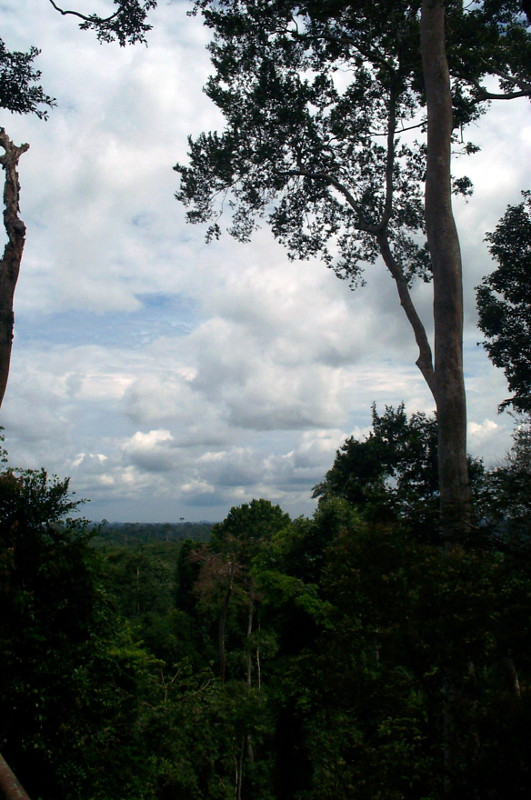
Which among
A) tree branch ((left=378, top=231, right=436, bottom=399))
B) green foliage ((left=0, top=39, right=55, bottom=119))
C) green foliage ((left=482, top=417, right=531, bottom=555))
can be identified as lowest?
green foliage ((left=482, top=417, right=531, bottom=555))

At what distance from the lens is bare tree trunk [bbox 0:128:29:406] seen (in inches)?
325

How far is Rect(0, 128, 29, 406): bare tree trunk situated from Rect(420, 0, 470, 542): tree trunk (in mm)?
6480

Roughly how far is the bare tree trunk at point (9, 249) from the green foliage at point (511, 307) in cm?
1574

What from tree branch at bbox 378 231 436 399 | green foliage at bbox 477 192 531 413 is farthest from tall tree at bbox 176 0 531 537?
green foliage at bbox 477 192 531 413

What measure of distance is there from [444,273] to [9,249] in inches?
270

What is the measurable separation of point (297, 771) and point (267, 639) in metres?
5.29

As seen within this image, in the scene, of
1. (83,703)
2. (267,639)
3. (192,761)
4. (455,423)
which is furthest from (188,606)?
(455,423)

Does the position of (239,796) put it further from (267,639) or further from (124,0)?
(124,0)

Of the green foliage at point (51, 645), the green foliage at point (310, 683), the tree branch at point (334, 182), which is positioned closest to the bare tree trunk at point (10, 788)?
the green foliage at point (310, 683)

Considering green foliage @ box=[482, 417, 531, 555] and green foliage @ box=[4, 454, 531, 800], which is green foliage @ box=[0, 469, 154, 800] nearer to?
green foliage @ box=[4, 454, 531, 800]

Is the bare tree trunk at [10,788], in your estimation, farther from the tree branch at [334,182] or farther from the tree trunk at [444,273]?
the tree branch at [334,182]

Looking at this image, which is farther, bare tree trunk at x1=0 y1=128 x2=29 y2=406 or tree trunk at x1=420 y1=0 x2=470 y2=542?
tree trunk at x1=420 y1=0 x2=470 y2=542

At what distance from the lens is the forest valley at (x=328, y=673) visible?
538 cm

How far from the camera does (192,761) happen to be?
52.9ft
